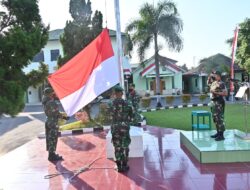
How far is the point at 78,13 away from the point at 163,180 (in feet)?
36.5

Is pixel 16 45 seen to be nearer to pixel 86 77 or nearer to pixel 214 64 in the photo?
pixel 86 77

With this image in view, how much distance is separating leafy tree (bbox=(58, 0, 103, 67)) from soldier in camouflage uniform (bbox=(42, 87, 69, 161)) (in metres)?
6.98

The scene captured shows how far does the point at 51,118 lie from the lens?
836 centimetres

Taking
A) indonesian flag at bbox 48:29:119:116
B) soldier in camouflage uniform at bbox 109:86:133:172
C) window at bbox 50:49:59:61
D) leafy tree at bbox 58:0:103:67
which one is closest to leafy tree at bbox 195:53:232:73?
window at bbox 50:49:59:61

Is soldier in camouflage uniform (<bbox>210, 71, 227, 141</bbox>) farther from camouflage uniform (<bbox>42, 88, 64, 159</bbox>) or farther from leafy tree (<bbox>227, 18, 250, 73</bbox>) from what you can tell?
leafy tree (<bbox>227, 18, 250, 73</bbox>)

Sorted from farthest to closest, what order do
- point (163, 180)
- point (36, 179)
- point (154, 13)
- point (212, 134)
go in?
point (154, 13) < point (212, 134) < point (36, 179) < point (163, 180)

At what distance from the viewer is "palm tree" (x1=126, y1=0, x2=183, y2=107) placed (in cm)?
2542

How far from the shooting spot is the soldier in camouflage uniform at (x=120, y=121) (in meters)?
6.77

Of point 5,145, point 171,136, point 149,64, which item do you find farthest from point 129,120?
point 149,64

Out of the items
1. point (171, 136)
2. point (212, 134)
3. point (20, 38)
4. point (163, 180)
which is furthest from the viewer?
point (171, 136)

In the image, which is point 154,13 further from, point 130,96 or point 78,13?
point 130,96

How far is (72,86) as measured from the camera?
696 cm

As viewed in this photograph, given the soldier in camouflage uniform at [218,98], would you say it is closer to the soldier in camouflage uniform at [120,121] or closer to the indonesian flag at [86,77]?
the soldier in camouflage uniform at [120,121]

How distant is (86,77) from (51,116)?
1.86 m
